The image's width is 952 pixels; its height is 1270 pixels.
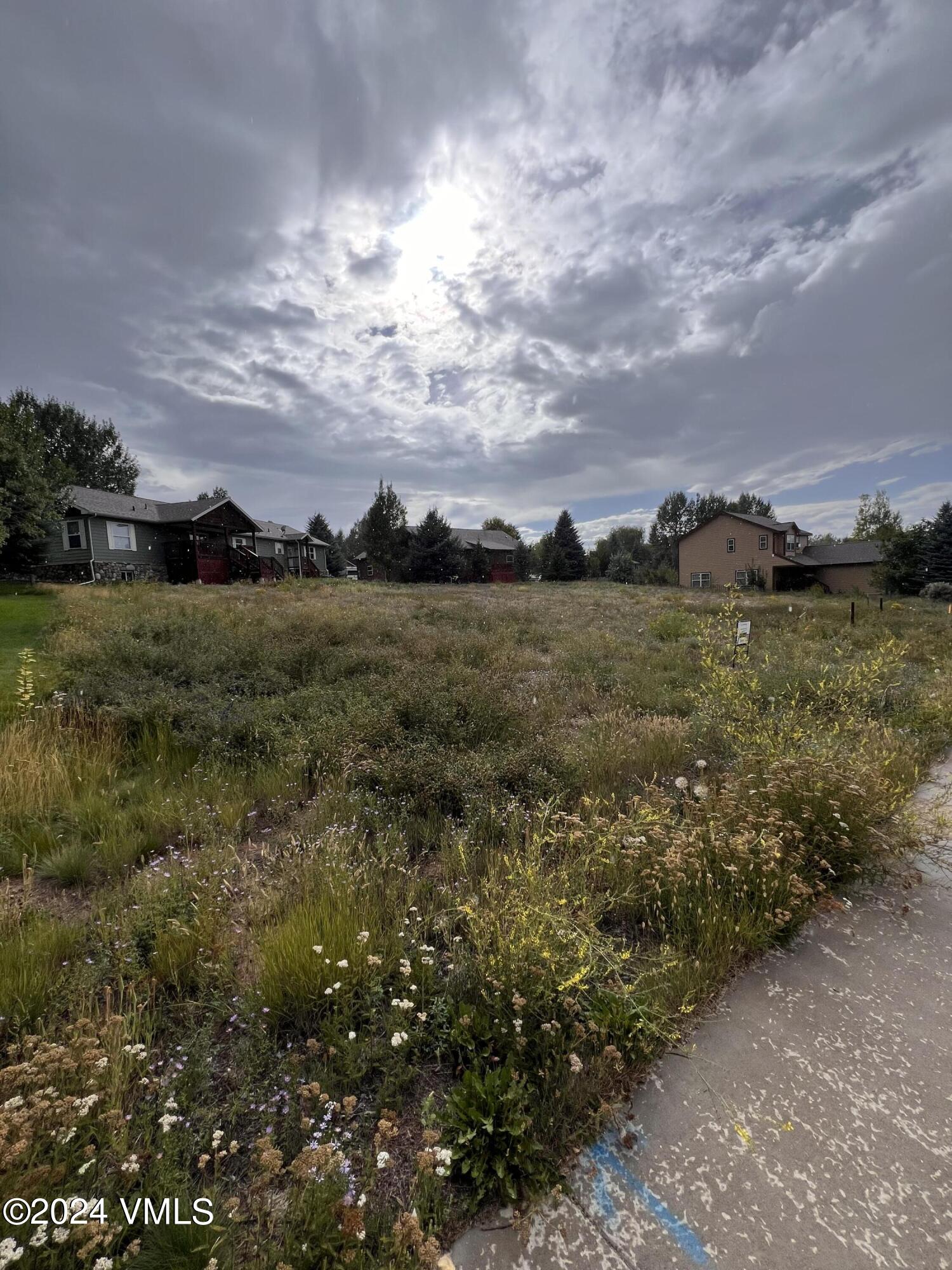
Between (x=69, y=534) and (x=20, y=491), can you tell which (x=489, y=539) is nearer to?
(x=69, y=534)

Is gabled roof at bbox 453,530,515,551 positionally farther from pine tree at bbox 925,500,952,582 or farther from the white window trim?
pine tree at bbox 925,500,952,582

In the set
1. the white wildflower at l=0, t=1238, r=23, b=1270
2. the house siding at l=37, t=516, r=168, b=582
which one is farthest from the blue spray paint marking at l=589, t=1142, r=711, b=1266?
the house siding at l=37, t=516, r=168, b=582

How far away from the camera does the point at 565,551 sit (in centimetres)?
5269

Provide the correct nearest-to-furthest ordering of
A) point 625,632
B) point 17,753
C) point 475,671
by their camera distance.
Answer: point 17,753 < point 475,671 < point 625,632

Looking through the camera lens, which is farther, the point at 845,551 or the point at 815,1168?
the point at 845,551

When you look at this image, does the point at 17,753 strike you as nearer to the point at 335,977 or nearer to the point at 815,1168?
the point at 335,977

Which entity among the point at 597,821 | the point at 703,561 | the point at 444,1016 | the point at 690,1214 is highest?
the point at 703,561

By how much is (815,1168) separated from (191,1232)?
71.0 inches

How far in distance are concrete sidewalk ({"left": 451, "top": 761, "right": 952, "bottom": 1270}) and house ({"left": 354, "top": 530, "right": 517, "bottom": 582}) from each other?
47574 mm

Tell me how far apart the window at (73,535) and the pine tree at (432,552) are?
A: 23631mm

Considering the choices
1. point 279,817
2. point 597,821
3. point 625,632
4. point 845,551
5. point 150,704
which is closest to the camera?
point 597,821

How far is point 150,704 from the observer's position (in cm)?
505

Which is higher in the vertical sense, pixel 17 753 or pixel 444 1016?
pixel 17 753

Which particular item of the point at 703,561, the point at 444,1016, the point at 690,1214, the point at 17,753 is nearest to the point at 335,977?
the point at 444,1016
